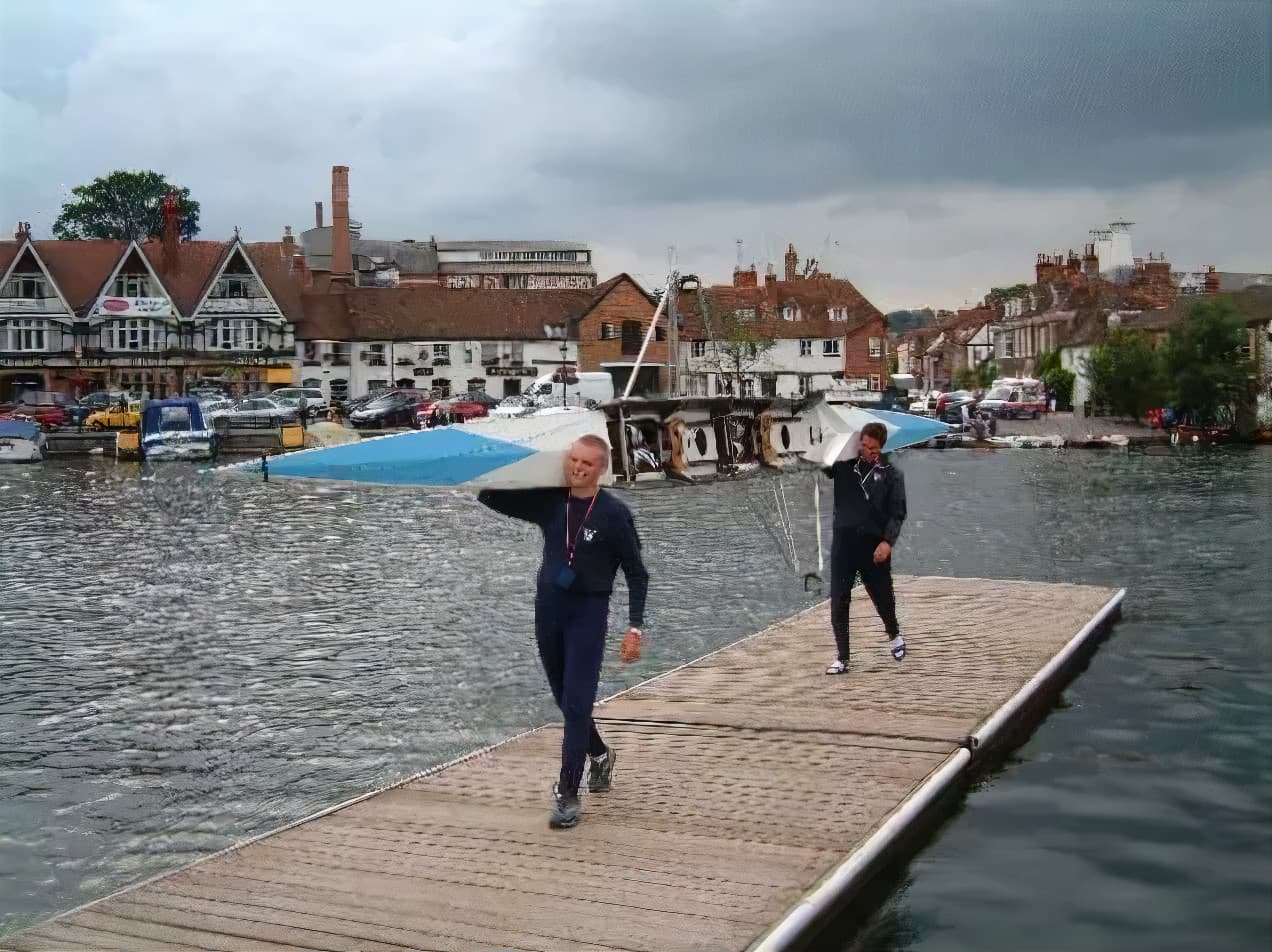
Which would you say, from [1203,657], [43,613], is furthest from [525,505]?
[43,613]

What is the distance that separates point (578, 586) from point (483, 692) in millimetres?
8243

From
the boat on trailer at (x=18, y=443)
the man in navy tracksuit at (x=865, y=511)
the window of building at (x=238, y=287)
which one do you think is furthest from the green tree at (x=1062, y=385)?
the man in navy tracksuit at (x=865, y=511)

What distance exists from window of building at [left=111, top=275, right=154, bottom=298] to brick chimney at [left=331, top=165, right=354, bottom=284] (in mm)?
14670

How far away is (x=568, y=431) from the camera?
11023 millimetres

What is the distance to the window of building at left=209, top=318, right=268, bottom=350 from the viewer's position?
330ft

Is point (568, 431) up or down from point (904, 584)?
up

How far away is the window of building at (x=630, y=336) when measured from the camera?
10550cm

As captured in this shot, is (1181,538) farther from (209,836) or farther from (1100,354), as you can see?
(1100,354)

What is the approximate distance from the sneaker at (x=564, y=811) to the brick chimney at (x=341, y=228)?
10404cm

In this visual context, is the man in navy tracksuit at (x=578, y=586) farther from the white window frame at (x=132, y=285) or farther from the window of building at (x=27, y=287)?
the window of building at (x=27, y=287)

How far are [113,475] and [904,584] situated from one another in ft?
143

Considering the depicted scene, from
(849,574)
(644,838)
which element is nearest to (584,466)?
(644,838)

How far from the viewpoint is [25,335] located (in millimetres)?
97625

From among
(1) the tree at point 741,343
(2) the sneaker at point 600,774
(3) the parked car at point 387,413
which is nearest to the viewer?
(2) the sneaker at point 600,774
